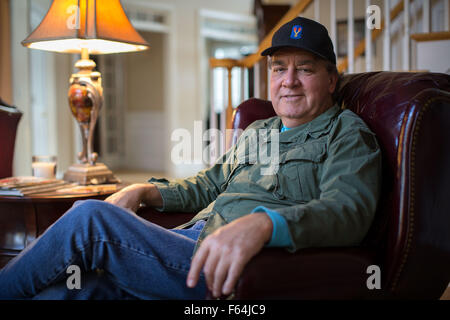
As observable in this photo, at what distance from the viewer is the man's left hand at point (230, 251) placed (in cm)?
88

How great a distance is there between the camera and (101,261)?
1.09 m

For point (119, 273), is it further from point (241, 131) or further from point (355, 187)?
point (241, 131)

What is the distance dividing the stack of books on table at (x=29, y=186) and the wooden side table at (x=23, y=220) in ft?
0.14

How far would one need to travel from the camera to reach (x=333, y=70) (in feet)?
4.37

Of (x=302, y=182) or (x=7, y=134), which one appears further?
(x=7, y=134)

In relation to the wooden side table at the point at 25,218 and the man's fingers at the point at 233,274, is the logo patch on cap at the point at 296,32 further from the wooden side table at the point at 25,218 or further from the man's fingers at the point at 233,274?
the wooden side table at the point at 25,218

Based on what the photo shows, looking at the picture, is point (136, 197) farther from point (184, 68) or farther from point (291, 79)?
point (184, 68)

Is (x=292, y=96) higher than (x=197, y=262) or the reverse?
higher

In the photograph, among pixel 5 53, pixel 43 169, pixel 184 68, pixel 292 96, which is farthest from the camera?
pixel 184 68

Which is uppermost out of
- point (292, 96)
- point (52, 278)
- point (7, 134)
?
point (292, 96)

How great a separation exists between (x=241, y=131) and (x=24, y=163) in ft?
11.8

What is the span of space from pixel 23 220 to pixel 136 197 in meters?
0.50

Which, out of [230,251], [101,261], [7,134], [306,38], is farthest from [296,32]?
[7,134]
